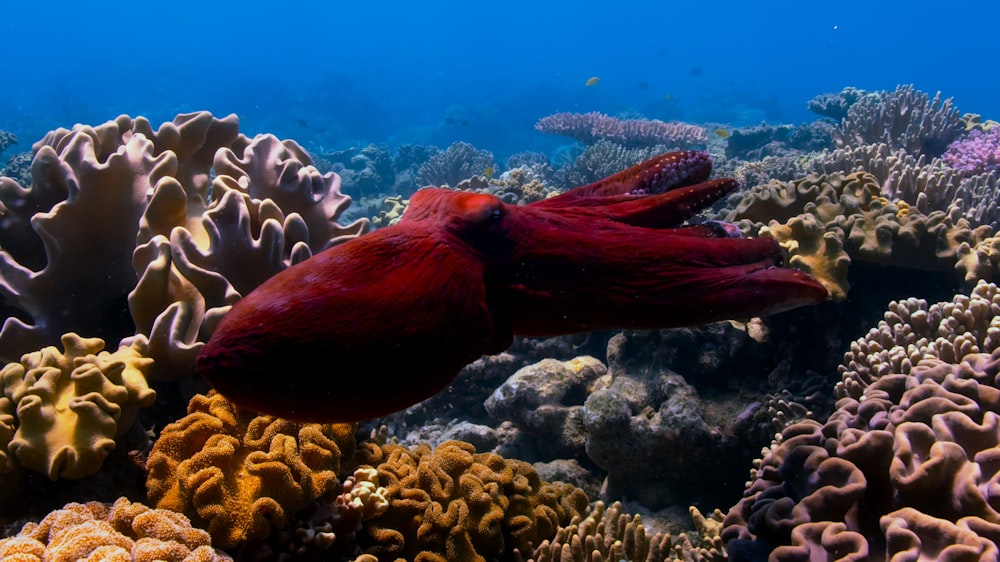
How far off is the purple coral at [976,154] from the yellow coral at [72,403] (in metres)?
10.6

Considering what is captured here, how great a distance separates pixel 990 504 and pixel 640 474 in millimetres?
2753

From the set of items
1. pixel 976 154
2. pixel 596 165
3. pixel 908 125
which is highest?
pixel 596 165

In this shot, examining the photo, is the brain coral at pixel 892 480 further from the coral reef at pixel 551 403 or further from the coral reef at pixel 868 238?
the coral reef at pixel 551 403

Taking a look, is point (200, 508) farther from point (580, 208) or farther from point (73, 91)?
point (73, 91)

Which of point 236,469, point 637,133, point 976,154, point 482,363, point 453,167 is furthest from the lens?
point 637,133

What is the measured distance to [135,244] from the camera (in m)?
3.21

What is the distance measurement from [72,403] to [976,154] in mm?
11952

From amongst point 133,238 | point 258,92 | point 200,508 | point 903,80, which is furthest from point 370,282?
point 903,80

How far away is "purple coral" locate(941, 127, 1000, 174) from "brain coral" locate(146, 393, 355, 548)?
1002cm

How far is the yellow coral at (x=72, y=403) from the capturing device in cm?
221

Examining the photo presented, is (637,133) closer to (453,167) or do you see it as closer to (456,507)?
(453,167)

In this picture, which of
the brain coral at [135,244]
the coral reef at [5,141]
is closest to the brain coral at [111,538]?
the brain coral at [135,244]

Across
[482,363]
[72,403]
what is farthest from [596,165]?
[72,403]

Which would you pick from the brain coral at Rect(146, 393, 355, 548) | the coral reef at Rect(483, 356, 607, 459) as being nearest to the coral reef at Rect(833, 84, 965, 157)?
the coral reef at Rect(483, 356, 607, 459)
